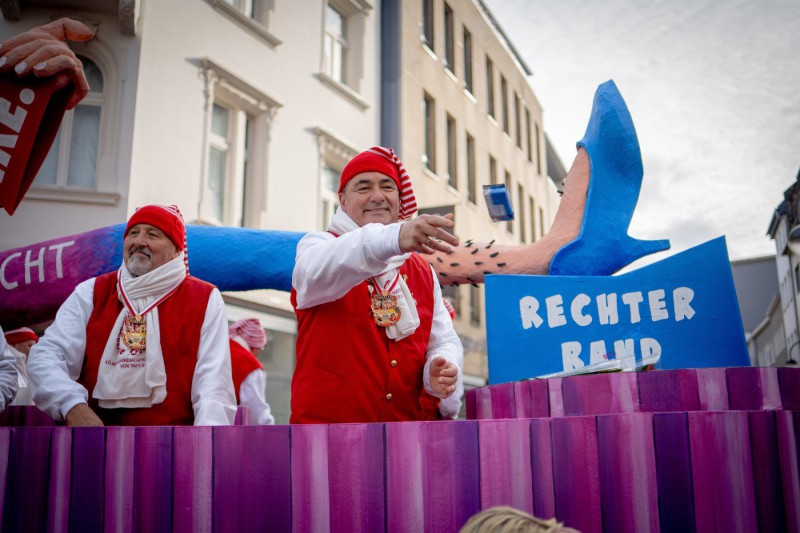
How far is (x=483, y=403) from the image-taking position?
2.25 metres

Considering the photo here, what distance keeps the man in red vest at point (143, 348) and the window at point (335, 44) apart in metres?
9.57

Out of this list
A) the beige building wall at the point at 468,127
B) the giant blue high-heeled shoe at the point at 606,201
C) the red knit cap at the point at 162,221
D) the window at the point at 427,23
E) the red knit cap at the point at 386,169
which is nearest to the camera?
the red knit cap at the point at 386,169

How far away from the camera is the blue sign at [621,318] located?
271 centimetres

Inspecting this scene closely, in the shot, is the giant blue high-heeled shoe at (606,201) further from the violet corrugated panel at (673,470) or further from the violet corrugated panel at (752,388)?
the violet corrugated panel at (673,470)

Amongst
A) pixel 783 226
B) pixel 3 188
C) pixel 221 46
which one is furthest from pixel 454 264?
pixel 783 226

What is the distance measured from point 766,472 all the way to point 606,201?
254 cm

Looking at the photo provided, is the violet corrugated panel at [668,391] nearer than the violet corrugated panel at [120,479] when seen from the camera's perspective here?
No

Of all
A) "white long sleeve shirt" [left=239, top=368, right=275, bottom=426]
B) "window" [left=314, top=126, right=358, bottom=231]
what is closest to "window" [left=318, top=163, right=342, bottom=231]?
"window" [left=314, top=126, right=358, bottom=231]

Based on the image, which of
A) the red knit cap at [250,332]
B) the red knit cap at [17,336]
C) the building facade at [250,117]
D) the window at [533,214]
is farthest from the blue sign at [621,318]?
the window at [533,214]

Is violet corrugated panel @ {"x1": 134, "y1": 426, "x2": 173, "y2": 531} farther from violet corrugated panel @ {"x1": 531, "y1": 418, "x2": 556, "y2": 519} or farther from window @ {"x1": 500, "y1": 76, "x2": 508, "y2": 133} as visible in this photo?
window @ {"x1": 500, "y1": 76, "x2": 508, "y2": 133}

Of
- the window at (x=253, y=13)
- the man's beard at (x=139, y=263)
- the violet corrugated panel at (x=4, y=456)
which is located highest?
the window at (x=253, y=13)

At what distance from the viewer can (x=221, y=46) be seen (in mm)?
9805

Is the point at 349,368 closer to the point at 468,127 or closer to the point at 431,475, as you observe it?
the point at 431,475

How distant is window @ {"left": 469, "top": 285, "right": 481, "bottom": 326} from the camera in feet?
57.3
